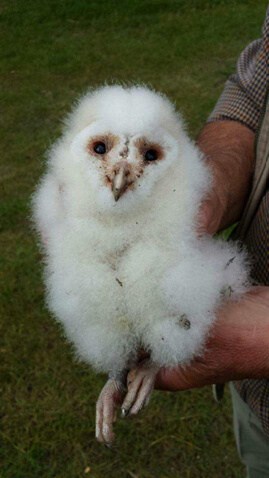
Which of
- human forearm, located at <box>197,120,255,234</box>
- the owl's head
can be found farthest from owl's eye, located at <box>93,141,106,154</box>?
human forearm, located at <box>197,120,255,234</box>

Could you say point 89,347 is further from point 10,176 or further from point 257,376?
point 10,176

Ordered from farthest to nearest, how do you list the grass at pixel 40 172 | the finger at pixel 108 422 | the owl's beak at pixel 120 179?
the grass at pixel 40 172
the finger at pixel 108 422
the owl's beak at pixel 120 179

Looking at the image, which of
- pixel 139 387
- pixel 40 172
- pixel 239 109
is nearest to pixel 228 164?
pixel 239 109

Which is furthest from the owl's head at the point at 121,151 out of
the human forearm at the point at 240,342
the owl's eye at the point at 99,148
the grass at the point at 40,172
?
the grass at the point at 40,172

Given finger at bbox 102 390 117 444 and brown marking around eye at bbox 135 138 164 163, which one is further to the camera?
finger at bbox 102 390 117 444

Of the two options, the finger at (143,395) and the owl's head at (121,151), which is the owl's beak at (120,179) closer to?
the owl's head at (121,151)

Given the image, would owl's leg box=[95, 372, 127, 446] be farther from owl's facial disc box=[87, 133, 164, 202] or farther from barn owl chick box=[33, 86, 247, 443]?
owl's facial disc box=[87, 133, 164, 202]

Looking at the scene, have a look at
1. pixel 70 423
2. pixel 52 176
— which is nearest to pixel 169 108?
pixel 52 176
